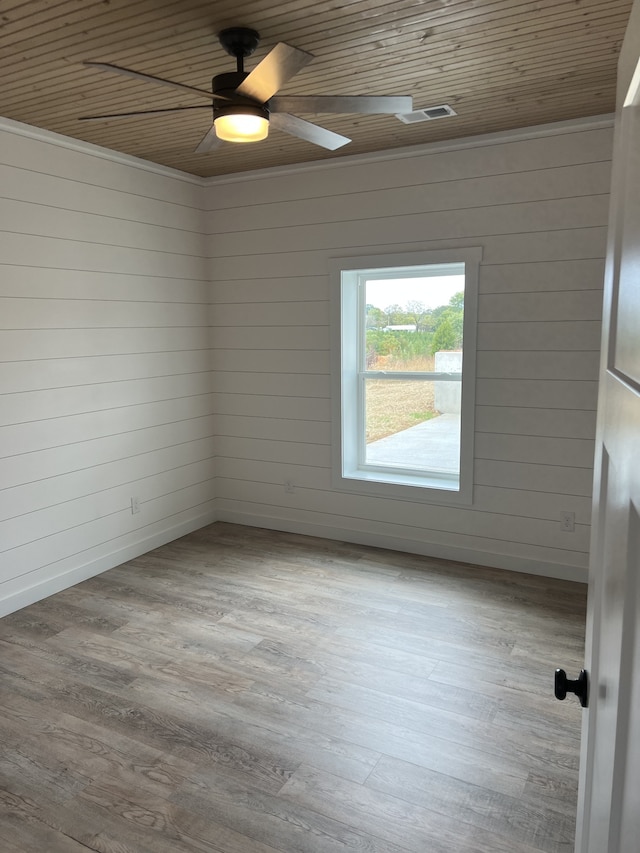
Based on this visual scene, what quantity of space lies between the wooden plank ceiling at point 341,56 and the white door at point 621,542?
5.70ft

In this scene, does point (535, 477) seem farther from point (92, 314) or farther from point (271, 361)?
point (92, 314)

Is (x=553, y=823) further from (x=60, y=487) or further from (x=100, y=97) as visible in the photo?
(x=100, y=97)

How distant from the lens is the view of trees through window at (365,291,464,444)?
4245 mm

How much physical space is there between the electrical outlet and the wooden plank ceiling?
2.36 m

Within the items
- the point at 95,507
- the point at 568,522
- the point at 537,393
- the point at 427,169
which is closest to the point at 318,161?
the point at 427,169

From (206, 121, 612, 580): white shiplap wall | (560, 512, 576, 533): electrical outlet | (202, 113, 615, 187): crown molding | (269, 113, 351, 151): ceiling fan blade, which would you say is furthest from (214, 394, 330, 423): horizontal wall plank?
(269, 113, 351, 151): ceiling fan blade

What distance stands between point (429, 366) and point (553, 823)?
291cm

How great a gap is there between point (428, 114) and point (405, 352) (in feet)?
5.25

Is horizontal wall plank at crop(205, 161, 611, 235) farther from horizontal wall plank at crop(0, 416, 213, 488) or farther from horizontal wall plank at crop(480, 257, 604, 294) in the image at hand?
horizontal wall plank at crop(0, 416, 213, 488)

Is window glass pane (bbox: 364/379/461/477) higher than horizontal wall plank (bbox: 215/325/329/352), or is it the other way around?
horizontal wall plank (bbox: 215/325/329/352)

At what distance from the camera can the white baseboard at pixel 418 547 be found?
3912mm

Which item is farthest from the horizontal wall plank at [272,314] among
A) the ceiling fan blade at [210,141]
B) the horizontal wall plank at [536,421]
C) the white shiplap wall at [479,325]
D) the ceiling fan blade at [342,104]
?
the ceiling fan blade at [342,104]

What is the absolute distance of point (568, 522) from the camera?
3842 mm

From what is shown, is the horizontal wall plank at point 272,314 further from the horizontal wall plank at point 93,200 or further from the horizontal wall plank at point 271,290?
the horizontal wall plank at point 93,200
